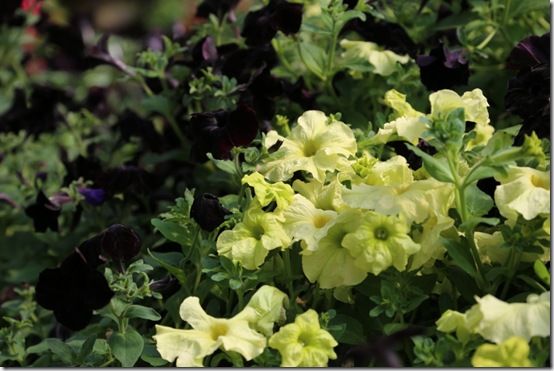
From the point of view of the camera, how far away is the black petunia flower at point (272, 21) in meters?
1.56

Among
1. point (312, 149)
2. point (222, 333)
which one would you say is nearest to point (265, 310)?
point (222, 333)

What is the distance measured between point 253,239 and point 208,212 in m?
0.09

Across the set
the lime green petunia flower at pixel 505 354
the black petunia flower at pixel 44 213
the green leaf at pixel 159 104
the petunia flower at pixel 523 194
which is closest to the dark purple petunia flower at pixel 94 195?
the black petunia flower at pixel 44 213

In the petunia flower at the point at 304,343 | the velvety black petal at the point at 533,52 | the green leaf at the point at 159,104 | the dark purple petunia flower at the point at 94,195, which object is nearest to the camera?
the petunia flower at the point at 304,343

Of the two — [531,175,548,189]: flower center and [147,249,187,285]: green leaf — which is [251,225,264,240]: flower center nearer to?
[147,249,187,285]: green leaf

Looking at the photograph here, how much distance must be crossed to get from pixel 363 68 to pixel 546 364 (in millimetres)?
735

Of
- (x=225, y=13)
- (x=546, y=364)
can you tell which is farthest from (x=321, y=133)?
(x=225, y=13)

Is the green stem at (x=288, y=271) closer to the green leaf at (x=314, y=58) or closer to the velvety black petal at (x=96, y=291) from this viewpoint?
the velvety black petal at (x=96, y=291)

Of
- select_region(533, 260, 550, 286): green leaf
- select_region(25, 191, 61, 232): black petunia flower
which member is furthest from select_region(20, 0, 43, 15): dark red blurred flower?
select_region(533, 260, 550, 286): green leaf

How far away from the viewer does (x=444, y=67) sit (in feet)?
4.94

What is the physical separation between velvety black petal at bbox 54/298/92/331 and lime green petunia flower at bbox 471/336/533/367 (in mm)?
599

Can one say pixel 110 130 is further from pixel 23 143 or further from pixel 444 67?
pixel 444 67

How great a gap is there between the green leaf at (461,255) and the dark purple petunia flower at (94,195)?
29.9 inches

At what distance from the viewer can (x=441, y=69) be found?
1.51 metres
